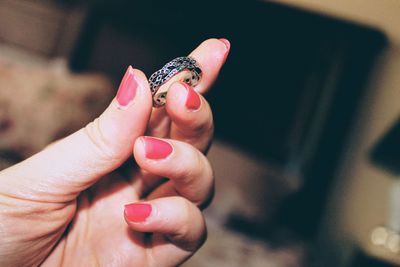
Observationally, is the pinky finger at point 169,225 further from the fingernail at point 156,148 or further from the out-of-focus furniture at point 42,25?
the out-of-focus furniture at point 42,25

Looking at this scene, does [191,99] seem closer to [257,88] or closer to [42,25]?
[257,88]

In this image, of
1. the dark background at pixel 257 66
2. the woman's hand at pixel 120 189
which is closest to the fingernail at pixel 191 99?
the woman's hand at pixel 120 189

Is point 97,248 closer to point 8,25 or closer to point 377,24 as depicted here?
point 377,24

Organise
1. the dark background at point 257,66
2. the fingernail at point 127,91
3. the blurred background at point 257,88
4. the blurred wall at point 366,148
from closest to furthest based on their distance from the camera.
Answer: the fingernail at point 127,91 → the blurred wall at point 366,148 → the blurred background at point 257,88 → the dark background at point 257,66

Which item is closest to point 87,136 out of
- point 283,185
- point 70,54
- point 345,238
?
point 345,238

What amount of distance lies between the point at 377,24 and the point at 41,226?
6.47ft

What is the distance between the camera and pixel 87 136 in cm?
48

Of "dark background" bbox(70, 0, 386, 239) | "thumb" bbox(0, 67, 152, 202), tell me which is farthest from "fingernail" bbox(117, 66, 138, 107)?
"dark background" bbox(70, 0, 386, 239)

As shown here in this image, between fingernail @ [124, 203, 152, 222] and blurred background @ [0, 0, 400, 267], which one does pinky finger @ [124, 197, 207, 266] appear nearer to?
fingernail @ [124, 203, 152, 222]

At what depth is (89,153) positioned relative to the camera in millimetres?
482

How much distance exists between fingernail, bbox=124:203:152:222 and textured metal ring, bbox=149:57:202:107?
17 cm

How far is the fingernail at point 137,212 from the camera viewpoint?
52 cm

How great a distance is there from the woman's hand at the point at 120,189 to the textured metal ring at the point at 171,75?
0.06ft

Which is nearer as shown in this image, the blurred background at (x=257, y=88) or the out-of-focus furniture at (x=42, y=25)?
the blurred background at (x=257, y=88)
